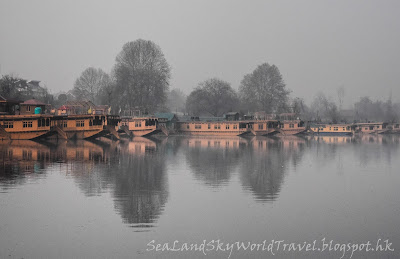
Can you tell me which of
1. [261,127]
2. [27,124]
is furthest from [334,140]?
[27,124]

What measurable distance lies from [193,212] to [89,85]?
8698cm

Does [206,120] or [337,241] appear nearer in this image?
[337,241]

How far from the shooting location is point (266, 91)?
99812mm

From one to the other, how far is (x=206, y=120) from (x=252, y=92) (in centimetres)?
1798

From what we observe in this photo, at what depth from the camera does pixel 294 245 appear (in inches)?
479

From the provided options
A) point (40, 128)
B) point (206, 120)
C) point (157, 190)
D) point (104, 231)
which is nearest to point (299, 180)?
point (157, 190)

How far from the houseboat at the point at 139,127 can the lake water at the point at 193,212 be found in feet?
136

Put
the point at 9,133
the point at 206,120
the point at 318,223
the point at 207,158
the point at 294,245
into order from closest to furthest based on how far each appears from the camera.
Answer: the point at 294,245 < the point at 318,223 < the point at 207,158 < the point at 9,133 < the point at 206,120

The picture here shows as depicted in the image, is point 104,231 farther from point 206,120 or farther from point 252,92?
point 252,92

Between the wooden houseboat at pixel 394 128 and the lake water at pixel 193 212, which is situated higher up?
the wooden houseboat at pixel 394 128

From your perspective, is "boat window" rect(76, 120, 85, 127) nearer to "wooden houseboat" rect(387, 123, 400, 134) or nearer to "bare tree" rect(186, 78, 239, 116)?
"bare tree" rect(186, 78, 239, 116)

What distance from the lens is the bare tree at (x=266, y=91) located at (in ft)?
326

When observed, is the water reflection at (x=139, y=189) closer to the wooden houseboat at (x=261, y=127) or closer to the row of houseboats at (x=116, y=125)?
the row of houseboats at (x=116, y=125)

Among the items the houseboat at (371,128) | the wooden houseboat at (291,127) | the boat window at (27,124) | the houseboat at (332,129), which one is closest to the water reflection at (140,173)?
the boat window at (27,124)
